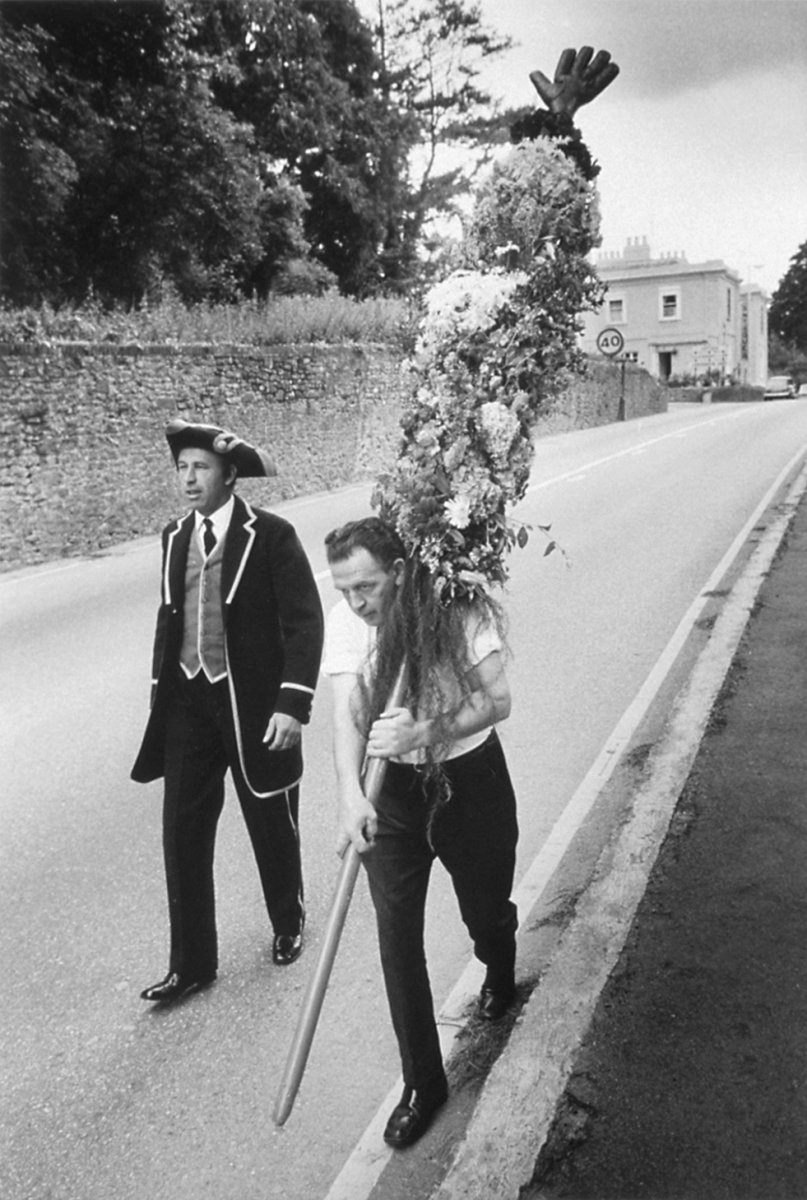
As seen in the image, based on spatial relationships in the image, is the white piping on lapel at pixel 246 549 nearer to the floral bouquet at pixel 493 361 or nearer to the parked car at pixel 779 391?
the floral bouquet at pixel 493 361

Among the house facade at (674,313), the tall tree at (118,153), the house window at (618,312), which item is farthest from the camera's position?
the house window at (618,312)

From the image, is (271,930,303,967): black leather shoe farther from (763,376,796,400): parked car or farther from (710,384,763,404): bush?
(710,384,763,404): bush

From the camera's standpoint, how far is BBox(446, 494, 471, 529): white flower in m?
3.05

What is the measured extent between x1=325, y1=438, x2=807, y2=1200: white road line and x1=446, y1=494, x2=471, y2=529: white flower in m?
1.62

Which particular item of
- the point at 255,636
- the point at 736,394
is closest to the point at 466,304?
the point at 255,636

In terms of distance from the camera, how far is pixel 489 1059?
3379 mm

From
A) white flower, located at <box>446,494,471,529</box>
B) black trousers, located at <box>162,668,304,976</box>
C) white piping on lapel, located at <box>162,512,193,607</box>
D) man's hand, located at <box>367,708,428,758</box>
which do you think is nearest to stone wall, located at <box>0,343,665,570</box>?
white piping on lapel, located at <box>162,512,193,607</box>

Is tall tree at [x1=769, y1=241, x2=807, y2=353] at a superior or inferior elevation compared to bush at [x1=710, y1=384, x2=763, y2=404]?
superior

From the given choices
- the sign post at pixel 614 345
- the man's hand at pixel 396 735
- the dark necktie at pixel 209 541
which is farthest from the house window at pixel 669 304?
the man's hand at pixel 396 735

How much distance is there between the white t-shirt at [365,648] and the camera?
3004mm

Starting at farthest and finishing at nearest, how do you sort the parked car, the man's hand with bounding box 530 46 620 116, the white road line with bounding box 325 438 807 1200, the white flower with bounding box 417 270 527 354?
the parked car < the man's hand with bounding box 530 46 620 116 < the white flower with bounding box 417 270 527 354 < the white road line with bounding box 325 438 807 1200

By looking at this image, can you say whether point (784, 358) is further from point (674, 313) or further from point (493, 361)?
point (493, 361)

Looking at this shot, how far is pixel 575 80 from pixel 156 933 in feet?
10.7

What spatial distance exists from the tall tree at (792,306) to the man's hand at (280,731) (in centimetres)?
9484
